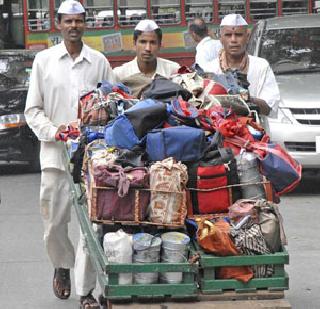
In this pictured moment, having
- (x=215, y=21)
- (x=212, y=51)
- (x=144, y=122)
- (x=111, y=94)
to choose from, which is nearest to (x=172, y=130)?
(x=144, y=122)

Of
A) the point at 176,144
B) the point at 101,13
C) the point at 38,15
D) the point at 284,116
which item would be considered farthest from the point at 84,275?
the point at 38,15

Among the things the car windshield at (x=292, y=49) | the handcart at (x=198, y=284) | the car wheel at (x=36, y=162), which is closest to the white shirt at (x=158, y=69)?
the handcart at (x=198, y=284)

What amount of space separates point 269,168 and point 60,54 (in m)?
2.17

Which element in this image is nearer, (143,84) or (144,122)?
(144,122)

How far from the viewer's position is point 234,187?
16.0ft

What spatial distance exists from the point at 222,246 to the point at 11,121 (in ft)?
30.4

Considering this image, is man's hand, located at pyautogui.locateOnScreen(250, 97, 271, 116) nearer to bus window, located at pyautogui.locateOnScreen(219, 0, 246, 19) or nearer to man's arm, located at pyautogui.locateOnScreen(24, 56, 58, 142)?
man's arm, located at pyautogui.locateOnScreen(24, 56, 58, 142)

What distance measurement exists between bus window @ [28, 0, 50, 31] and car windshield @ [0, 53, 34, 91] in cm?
461

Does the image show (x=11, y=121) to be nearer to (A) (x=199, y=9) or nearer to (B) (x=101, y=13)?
(B) (x=101, y=13)

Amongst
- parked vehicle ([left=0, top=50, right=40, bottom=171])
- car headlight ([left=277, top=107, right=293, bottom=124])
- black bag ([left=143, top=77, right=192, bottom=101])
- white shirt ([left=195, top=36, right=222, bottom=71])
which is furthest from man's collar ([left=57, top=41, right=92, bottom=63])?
parked vehicle ([left=0, top=50, right=40, bottom=171])

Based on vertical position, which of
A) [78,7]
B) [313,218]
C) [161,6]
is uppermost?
[78,7]

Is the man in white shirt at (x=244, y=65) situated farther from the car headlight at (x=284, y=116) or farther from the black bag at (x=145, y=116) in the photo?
the car headlight at (x=284, y=116)

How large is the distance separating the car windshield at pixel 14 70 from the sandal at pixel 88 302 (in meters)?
8.04

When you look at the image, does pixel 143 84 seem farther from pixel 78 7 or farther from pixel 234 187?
pixel 234 187
